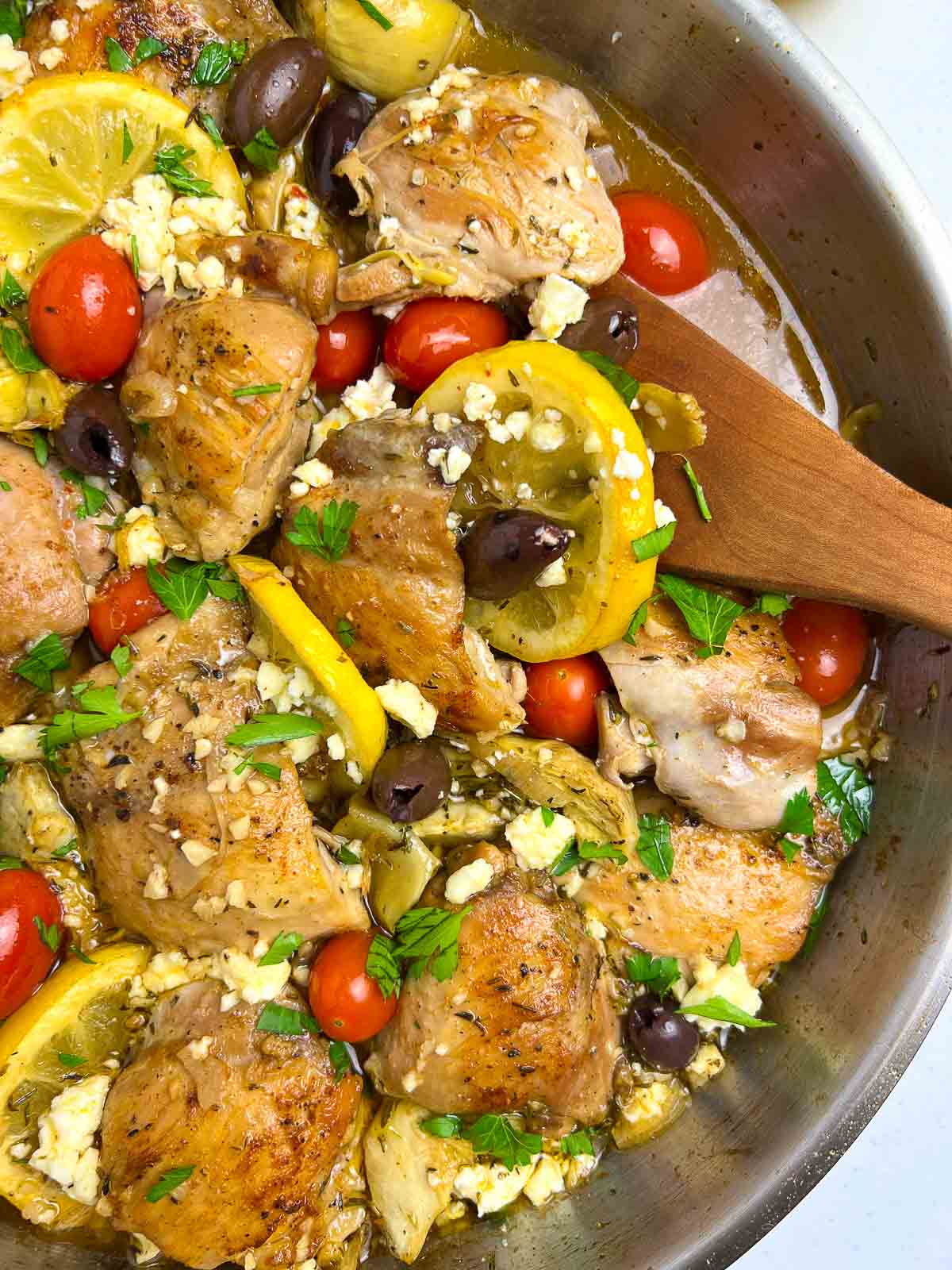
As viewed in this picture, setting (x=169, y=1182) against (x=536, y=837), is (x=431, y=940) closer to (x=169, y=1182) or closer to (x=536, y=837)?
(x=536, y=837)

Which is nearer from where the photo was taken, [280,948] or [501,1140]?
[280,948]

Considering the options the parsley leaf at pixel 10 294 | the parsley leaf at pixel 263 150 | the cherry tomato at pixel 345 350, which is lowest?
the parsley leaf at pixel 10 294

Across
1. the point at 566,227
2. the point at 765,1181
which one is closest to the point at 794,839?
the point at 765,1181

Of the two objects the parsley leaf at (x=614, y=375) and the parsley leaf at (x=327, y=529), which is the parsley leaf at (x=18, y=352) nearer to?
the parsley leaf at (x=327, y=529)

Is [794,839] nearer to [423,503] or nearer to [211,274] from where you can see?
[423,503]

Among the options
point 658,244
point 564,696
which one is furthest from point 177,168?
point 564,696

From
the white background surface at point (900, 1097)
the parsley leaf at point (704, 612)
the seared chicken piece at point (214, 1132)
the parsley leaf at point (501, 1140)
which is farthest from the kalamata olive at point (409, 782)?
the white background surface at point (900, 1097)

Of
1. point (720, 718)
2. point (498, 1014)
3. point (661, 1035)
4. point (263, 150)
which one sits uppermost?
point (263, 150)
